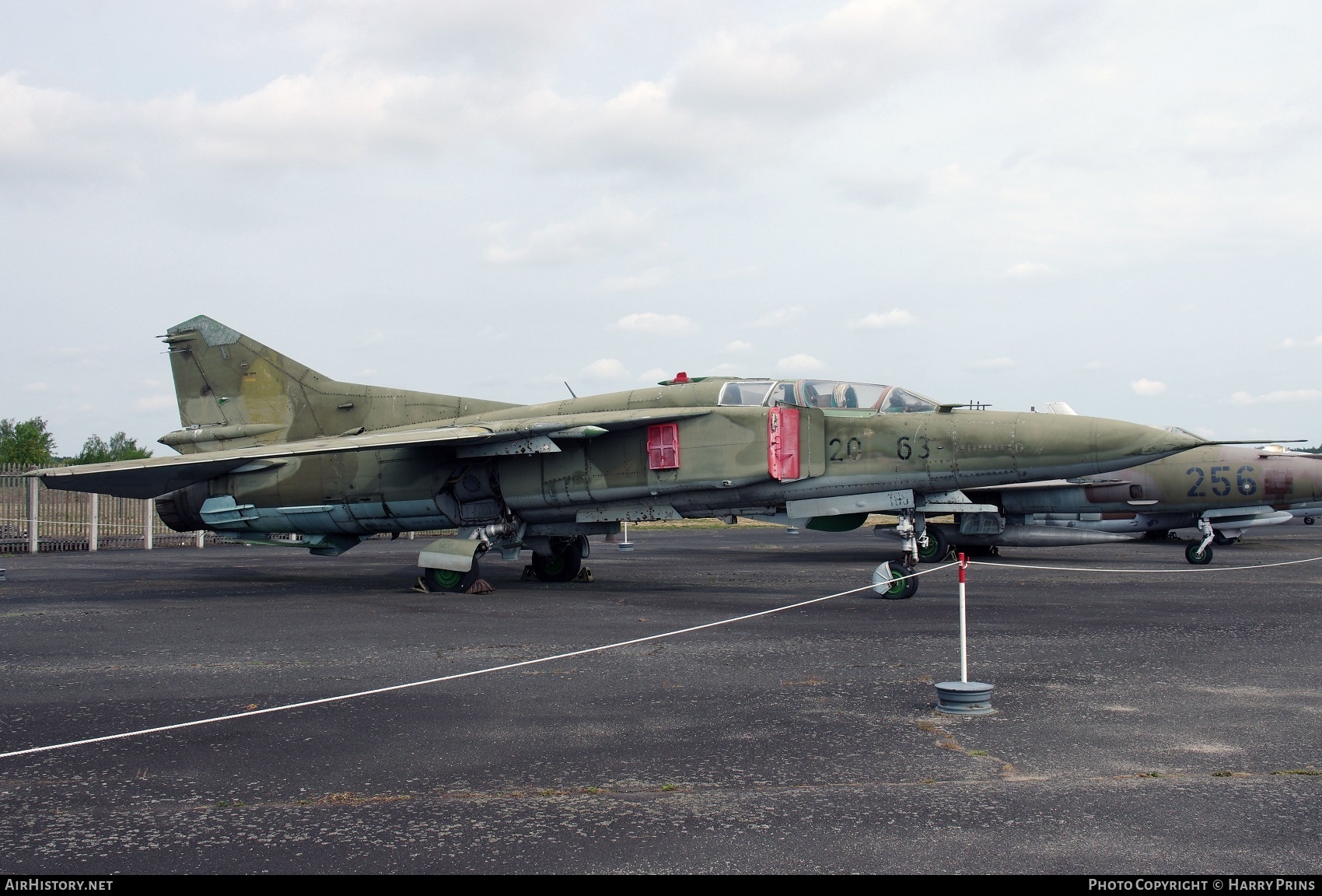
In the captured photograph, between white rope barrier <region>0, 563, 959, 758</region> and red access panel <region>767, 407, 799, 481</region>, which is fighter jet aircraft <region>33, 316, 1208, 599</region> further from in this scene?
white rope barrier <region>0, 563, 959, 758</region>

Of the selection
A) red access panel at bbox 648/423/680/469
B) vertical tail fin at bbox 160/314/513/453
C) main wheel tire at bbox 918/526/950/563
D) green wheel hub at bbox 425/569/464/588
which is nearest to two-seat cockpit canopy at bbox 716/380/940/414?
red access panel at bbox 648/423/680/469

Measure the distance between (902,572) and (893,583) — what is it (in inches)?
14.9

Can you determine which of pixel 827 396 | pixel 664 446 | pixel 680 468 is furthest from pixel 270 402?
pixel 827 396

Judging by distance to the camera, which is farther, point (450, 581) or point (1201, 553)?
point (1201, 553)

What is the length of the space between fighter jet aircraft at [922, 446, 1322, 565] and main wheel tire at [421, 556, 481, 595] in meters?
10.1

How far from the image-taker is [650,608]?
1203 cm

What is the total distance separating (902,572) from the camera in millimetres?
12367

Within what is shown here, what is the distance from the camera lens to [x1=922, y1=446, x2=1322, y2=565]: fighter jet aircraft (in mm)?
20594

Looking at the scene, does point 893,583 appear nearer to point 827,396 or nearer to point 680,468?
point 827,396

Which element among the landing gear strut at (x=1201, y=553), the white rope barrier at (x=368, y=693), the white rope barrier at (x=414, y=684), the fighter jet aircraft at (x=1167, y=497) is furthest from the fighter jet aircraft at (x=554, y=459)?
the landing gear strut at (x=1201, y=553)

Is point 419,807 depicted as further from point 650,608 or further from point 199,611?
point 199,611

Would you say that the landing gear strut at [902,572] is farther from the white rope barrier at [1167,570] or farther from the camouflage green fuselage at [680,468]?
the white rope barrier at [1167,570]

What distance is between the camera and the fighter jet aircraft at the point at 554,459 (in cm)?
1217
